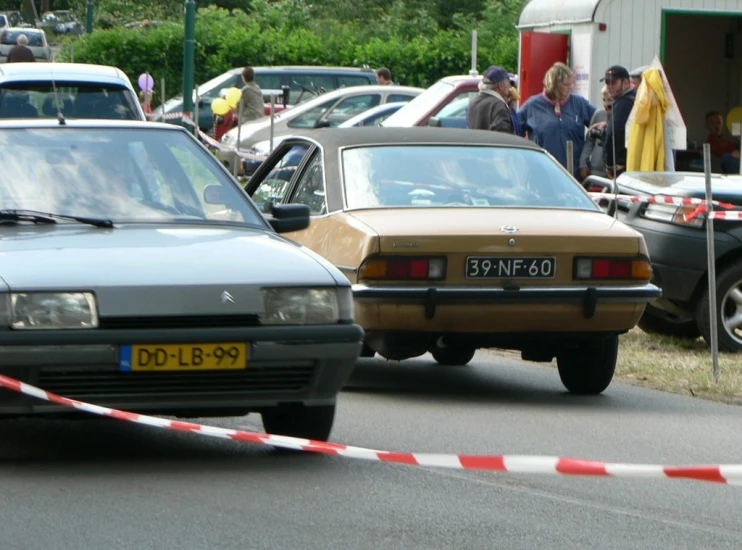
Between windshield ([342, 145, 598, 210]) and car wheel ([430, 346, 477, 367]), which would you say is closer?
windshield ([342, 145, 598, 210])

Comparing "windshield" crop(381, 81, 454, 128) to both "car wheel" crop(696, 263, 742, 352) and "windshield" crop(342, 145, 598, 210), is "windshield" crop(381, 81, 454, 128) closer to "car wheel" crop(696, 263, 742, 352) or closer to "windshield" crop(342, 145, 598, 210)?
"car wheel" crop(696, 263, 742, 352)

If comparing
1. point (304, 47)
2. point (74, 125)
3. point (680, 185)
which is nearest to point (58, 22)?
point (304, 47)

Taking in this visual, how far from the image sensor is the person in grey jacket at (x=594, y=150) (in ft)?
51.4

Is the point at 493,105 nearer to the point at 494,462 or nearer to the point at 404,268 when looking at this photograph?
the point at 404,268

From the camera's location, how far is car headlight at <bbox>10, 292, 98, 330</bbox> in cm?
614

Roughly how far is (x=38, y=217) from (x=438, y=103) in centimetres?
1518

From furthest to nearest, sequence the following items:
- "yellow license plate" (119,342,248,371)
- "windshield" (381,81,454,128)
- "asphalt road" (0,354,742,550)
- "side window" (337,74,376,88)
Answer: "side window" (337,74,376,88) < "windshield" (381,81,454,128) < "yellow license plate" (119,342,248,371) < "asphalt road" (0,354,742,550)

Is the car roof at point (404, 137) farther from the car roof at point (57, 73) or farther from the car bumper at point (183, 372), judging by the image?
the car roof at point (57, 73)

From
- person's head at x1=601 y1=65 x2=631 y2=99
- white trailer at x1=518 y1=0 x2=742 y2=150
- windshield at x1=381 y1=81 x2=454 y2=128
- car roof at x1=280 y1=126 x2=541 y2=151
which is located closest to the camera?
car roof at x1=280 y1=126 x2=541 y2=151

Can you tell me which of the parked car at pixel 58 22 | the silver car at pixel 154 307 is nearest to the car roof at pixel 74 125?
the silver car at pixel 154 307

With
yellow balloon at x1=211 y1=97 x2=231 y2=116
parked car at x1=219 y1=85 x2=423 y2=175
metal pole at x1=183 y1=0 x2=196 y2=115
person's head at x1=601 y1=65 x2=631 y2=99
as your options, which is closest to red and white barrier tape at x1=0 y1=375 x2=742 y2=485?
person's head at x1=601 y1=65 x2=631 y2=99

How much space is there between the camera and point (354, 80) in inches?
1326

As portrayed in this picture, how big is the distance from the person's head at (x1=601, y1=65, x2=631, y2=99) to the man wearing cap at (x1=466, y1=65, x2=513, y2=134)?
965mm

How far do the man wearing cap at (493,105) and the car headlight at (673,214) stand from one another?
401 cm
